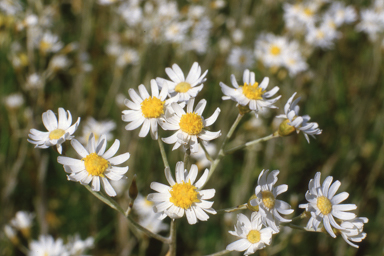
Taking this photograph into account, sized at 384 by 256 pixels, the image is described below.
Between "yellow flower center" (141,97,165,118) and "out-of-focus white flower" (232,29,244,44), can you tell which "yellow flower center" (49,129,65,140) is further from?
"out-of-focus white flower" (232,29,244,44)

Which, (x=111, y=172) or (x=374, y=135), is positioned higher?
(x=111, y=172)

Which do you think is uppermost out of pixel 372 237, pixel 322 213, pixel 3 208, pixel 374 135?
pixel 322 213

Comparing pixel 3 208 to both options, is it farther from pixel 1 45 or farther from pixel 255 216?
pixel 255 216

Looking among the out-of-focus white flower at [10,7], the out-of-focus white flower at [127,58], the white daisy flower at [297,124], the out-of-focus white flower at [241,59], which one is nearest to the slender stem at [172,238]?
the white daisy flower at [297,124]

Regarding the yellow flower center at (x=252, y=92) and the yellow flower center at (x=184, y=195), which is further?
the yellow flower center at (x=252, y=92)

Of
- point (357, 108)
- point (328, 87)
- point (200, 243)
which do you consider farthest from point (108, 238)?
point (328, 87)

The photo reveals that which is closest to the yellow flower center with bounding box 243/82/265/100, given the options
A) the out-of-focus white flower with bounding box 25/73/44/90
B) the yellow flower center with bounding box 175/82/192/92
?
the yellow flower center with bounding box 175/82/192/92

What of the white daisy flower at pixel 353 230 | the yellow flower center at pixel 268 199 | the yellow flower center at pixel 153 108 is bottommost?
A: the white daisy flower at pixel 353 230

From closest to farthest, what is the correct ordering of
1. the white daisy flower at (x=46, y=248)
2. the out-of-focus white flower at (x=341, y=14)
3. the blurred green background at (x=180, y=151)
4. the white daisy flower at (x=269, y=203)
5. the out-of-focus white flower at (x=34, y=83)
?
1. the white daisy flower at (x=269, y=203)
2. the white daisy flower at (x=46, y=248)
3. the out-of-focus white flower at (x=34, y=83)
4. the blurred green background at (x=180, y=151)
5. the out-of-focus white flower at (x=341, y=14)

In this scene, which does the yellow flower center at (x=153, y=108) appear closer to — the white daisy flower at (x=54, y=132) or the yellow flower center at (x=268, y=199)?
the white daisy flower at (x=54, y=132)
